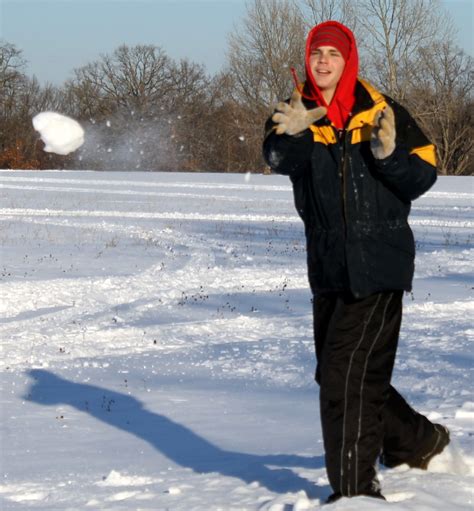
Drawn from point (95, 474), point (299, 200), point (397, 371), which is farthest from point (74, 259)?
point (299, 200)

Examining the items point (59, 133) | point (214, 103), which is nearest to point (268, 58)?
point (214, 103)

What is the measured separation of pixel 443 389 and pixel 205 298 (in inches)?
215

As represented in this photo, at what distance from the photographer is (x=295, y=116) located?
3779 millimetres

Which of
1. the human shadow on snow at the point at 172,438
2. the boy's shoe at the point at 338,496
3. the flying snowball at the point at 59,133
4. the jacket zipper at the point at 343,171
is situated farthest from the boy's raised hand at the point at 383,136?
the flying snowball at the point at 59,133

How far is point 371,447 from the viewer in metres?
3.90

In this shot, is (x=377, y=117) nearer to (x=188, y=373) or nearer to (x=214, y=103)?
(x=188, y=373)

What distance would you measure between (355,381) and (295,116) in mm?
1029

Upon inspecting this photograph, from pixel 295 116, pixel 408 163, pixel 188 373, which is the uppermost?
pixel 295 116

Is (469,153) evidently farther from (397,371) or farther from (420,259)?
(397,371)

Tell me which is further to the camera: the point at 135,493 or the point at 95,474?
the point at 95,474

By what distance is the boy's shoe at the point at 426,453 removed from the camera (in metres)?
4.31

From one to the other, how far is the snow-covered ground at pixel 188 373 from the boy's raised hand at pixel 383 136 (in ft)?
4.20

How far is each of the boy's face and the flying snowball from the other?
12.7 metres

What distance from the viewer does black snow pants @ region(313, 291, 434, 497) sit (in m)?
3.85
